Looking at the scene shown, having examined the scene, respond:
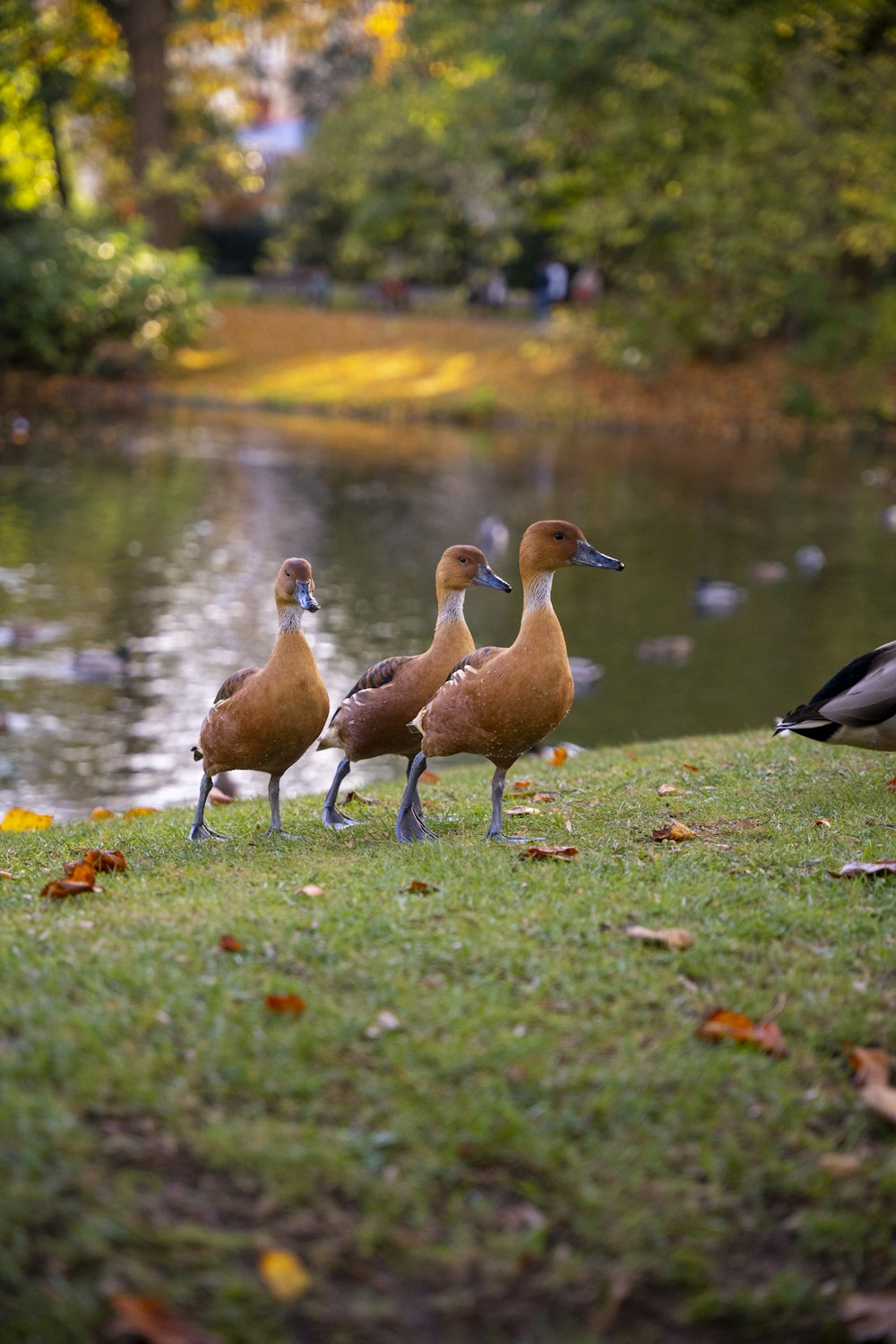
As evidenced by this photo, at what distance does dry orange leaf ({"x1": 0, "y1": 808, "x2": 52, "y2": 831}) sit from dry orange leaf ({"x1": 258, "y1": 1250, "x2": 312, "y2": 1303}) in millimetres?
4875

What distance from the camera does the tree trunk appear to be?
39.9m

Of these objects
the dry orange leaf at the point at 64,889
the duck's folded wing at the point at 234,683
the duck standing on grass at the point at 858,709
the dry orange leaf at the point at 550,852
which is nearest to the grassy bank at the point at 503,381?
the duck standing on grass at the point at 858,709

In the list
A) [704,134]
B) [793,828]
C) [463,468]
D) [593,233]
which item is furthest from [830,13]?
[793,828]

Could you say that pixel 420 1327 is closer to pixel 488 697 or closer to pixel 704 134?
pixel 488 697

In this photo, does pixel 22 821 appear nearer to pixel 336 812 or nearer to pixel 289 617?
pixel 336 812

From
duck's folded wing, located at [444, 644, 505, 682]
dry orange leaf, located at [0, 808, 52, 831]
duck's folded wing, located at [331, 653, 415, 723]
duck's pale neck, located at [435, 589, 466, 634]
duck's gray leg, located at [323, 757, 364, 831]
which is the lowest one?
dry orange leaf, located at [0, 808, 52, 831]

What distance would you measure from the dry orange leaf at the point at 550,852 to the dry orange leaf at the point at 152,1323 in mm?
2932

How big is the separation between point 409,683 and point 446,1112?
121 inches

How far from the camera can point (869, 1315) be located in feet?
10.8

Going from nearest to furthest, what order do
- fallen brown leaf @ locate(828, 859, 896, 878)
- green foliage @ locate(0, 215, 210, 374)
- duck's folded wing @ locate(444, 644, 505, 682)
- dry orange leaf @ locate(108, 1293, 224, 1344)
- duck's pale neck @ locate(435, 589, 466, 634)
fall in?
dry orange leaf @ locate(108, 1293, 224, 1344), fallen brown leaf @ locate(828, 859, 896, 878), duck's folded wing @ locate(444, 644, 505, 682), duck's pale neck @ locate(435, 589, 466, 634), green foliage @ locate(0, 215, 210, 374)

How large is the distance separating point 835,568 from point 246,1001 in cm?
1830

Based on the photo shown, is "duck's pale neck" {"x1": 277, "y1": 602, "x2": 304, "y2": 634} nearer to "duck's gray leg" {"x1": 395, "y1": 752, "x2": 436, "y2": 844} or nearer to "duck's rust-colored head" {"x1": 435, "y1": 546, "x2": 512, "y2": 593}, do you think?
"duck's rust-colored head" {"x1": 435, "y1": 546, "x2": 512, "y2": 593}

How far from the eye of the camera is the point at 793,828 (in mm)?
6371

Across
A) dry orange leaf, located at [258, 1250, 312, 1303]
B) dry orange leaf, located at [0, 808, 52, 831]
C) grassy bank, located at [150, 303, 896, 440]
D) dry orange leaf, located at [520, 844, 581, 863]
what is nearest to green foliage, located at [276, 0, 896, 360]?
grassy bank, located at [150, 303, 896, 440]
